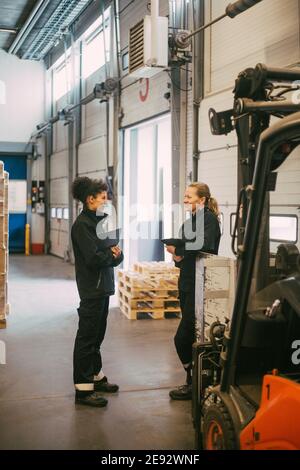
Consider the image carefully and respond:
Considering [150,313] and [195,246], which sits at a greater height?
[195,246]

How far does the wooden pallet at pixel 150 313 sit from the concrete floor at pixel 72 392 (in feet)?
0.56

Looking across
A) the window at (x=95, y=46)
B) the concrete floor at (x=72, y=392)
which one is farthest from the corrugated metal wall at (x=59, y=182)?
the concrete floor at (x=72, y=392)

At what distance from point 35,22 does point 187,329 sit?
12.4 m

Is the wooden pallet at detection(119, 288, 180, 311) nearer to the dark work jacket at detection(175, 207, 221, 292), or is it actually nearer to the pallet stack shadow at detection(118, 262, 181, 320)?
the pallet stack shadow at detection(118, 262, 181, 320)

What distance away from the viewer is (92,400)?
16.5ft

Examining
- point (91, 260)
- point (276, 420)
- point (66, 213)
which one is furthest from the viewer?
point (66, 213)

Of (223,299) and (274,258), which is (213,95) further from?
(274,258)

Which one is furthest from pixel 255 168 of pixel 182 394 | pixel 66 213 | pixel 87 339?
pixel 66 213

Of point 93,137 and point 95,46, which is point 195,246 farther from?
point 95,46

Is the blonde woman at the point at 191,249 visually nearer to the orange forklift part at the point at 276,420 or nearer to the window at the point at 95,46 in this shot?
the orange forklift part at the point at 276,420

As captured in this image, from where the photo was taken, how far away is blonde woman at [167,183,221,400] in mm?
4996

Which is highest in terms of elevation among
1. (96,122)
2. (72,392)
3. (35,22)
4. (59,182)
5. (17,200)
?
(35,22)

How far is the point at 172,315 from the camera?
903 centimetres

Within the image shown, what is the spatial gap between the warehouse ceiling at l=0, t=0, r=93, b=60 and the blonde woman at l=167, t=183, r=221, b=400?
9.95 metres
